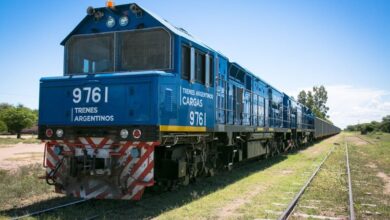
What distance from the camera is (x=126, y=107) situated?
23.9ft

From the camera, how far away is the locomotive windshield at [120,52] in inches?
307

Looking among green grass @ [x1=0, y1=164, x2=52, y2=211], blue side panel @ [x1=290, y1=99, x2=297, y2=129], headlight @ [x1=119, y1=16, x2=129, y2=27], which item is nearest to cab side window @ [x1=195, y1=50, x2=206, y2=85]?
headlight @ [x1=119, y1=16, x2=129, y2=27]

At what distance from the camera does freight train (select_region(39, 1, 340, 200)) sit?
7156mm

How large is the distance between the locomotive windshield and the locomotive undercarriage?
1598 millimetres

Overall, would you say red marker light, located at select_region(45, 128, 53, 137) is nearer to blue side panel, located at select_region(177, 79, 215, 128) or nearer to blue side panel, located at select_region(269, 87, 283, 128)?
blue side panel, located at select_region(177, 79, 215, 128)

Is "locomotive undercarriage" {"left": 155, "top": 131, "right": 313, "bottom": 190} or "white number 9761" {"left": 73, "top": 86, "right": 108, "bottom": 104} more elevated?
"white number 9761" {"left": 73, "top": 86, "right": 108, "bottom": 104}

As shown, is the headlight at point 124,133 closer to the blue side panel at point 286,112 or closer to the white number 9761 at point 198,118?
the white number 9761 at point 198,118

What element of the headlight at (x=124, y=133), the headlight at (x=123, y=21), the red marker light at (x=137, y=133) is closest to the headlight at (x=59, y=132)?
the headlight at (x=124, y=133)

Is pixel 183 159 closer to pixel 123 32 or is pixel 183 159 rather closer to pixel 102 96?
pixel 102 96

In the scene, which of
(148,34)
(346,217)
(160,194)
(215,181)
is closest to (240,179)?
(215,181)

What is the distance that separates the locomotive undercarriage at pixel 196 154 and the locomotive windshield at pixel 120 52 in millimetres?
1598

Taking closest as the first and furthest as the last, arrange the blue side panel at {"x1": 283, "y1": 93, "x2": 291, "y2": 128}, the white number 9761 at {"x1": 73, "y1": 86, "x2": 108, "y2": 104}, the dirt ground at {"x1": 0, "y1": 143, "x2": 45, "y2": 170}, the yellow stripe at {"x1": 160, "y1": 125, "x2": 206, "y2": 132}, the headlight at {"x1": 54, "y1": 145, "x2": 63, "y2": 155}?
the yellow stripe at {"x1": 160, "y1": 125, "x2": 206, "y2": 132}, the white number 9761 at {"x1": 73, "y1": 86, "x2": 108, "y2": 104}, the headlight at {"x1": 54, "y1": 145, "x2": 63, "y2": 155}, the dirt ground at {"x1": 0, "y1": 143, "x2": 45, "y2": 170}, the blue side panel at {"x1": 283, "y1": 93, "x2": 291, "y2": 128}

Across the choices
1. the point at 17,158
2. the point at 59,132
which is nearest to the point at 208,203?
the point at 59,132

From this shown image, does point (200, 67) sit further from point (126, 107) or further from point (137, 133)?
point (137, 133)
